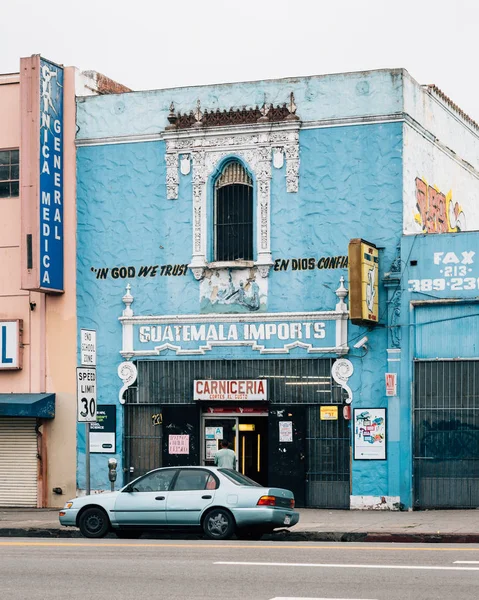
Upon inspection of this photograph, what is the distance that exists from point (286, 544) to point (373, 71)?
37.4ft

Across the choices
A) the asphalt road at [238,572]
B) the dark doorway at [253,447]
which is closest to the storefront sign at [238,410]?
the dark doorway at [253,447]

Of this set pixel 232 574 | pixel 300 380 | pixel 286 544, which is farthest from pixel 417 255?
pixel 232 574

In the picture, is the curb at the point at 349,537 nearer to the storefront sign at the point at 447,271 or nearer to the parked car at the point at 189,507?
the parked car at the point at 189,507

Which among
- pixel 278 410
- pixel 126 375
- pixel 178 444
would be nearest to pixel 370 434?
pixel 278 410

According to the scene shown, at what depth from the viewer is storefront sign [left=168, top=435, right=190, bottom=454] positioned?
91.0ft

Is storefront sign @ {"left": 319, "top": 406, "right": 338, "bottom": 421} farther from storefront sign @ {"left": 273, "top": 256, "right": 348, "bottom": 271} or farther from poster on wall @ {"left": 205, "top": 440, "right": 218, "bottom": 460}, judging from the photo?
storefront sign @ {"left": 273, "top": 256, "right": 348, "bottom": 271}

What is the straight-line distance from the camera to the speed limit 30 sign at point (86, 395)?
23344 mm

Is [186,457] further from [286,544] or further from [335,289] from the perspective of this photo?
[286,544]

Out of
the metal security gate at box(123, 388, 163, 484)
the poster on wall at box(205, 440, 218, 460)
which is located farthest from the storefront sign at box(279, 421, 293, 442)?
the metal security gate at box(123, 388, 163, 484)

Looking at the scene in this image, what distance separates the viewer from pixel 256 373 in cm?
2733

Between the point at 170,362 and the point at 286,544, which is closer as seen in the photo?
the point at 286,544

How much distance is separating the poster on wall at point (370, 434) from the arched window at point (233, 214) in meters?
4.32

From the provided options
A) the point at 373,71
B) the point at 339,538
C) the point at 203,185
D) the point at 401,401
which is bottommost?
the point at 339,538

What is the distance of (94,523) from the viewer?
70.0 ft
